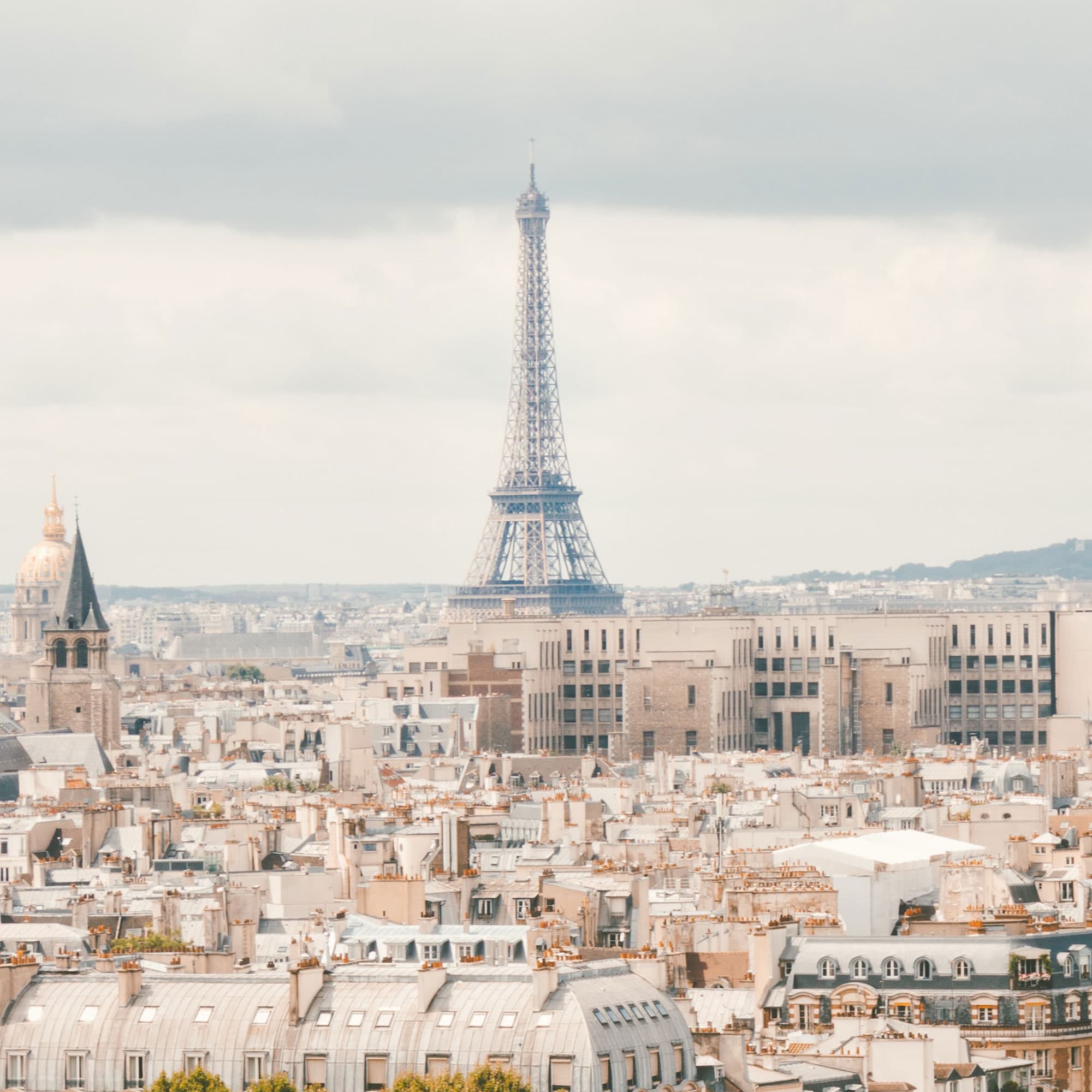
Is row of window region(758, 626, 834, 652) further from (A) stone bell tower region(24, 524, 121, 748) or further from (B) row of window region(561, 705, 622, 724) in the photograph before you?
(A) stone bell tower region(24, 524, 121, 748)

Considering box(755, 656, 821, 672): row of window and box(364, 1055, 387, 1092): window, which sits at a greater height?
box(755, 656, 821, 672): row of window

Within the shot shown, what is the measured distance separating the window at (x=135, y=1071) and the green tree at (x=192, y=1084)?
81 centimetres

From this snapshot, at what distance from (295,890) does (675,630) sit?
10130 centimetres

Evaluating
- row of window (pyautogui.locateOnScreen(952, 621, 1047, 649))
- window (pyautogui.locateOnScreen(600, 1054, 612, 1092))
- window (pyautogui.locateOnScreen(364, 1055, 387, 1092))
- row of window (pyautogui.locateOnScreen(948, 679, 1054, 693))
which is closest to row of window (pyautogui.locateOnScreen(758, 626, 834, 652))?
row of window (pyautogui.locateOnScreen(948, 679, 1054, 693))

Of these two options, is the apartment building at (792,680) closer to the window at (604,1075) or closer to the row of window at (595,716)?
the row of window at (595,716)

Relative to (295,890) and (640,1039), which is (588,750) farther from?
(640,1039)

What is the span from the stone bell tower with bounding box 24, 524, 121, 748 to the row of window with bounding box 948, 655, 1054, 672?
36.2m

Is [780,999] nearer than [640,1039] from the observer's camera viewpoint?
No

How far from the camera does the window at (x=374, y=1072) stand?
140 ft

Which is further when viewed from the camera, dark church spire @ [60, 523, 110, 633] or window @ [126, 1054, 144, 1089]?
dark church spire @ [60, 523, 110, 633]

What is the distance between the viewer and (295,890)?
66.4 m

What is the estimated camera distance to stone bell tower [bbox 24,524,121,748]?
488 ft

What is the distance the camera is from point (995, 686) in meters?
167

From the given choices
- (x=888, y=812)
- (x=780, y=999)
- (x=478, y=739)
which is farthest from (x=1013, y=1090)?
(x=478, y=739)
